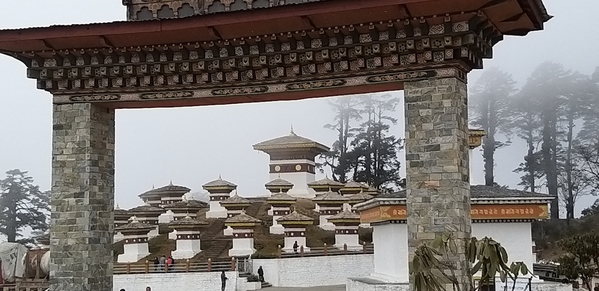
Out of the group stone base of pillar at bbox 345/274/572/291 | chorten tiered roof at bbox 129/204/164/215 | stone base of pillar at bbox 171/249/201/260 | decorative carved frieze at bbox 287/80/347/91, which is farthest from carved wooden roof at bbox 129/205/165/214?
decorative carved frieze at bbox 287/80/347/91

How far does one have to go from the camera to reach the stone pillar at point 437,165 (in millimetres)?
8367

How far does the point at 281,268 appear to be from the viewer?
25500 mm

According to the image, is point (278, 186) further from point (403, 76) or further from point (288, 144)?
point (403, 76)

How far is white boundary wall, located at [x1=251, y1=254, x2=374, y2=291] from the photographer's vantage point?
83.5ft

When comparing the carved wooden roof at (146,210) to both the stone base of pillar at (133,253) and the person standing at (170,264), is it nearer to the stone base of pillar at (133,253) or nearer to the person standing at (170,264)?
the stone base of pillar at (133,253)

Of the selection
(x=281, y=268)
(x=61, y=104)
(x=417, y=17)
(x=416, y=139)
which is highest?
(x=417, y=17)

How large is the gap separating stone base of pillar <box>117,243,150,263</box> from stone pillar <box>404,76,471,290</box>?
814 inches

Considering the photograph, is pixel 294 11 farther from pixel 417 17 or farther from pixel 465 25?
pixel 465 25

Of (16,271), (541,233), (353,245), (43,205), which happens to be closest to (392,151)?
(541,233)

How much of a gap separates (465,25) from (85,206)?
18.9ft

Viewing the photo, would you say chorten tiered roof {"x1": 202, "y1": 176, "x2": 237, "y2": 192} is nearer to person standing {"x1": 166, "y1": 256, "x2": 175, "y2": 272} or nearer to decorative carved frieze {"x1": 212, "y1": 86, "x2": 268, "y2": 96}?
person standing {"x1": 166, "y1": 256, "x2": 175, "y2": 272}

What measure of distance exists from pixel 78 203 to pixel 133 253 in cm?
1830

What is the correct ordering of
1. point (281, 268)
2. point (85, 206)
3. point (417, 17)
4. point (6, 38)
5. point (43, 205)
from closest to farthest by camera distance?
point (417, 17), point (6, 38), point (85, 206), point (281, 268), point (43, 205)

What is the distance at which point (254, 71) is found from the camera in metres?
9.39
